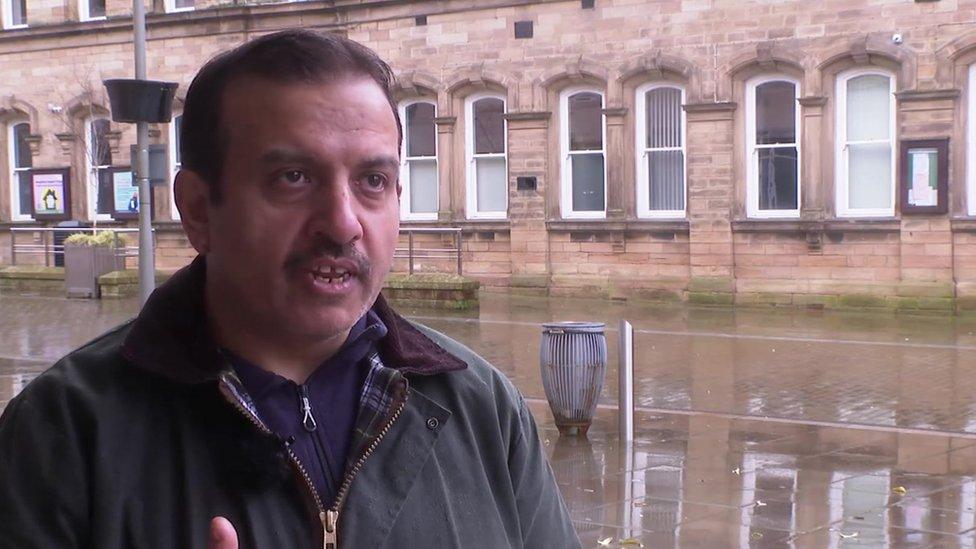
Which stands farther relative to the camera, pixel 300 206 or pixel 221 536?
pixel 300 206

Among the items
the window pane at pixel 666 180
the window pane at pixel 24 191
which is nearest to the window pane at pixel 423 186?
the window pane at pixel 666 180

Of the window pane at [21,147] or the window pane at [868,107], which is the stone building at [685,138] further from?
the window pane at [21,147]

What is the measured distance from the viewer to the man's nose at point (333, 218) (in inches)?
82.0

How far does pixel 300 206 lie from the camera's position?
6.86 ft

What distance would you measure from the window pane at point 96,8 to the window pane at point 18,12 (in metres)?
2.03

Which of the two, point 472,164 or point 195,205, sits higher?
point 472,164

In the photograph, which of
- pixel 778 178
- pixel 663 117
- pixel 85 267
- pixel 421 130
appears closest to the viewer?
pixel 778 178

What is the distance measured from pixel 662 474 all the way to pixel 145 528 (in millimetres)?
7572

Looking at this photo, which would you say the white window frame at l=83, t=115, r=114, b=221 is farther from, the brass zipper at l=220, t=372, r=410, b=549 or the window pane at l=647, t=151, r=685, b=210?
the brass zipper at l=220, t=372, r=410, b=549

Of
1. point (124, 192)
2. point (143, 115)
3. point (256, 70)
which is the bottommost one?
point (256, 70)

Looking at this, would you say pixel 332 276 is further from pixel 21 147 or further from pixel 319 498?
pixel 21 147

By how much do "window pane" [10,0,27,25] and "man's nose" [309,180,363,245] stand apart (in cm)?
3209

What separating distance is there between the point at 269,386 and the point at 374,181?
0.34m

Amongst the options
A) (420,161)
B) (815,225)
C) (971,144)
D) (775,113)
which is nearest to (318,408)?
(971,144)
